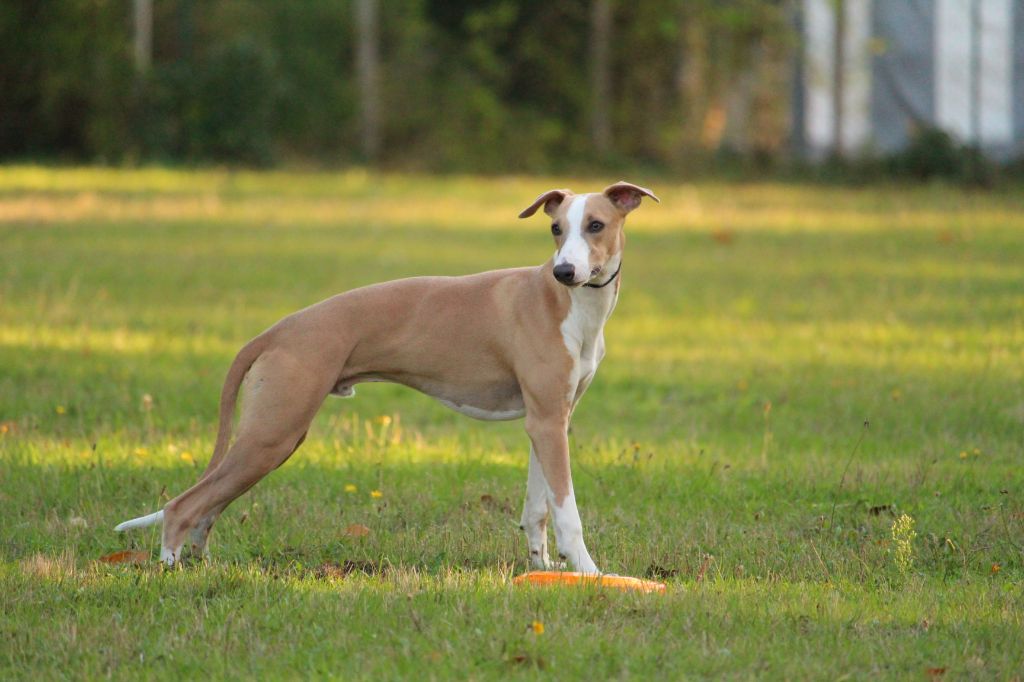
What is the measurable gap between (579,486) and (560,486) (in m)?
1.58

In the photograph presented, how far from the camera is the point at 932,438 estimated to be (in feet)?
27.5

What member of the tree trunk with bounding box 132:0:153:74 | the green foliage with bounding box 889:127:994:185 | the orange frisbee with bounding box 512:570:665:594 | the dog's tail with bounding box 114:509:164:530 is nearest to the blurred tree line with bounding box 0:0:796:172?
the tree trunk with bounding box 132:0:153:74

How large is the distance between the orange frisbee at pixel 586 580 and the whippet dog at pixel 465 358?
236 mm

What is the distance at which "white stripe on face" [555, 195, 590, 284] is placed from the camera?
5.71 m

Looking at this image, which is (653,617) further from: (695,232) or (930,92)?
(930,92)

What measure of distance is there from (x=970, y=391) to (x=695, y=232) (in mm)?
10971

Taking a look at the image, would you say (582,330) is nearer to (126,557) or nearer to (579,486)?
(579,486)

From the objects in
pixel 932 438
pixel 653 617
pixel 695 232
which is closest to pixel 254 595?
pixel 653 617

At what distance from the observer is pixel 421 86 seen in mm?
38406

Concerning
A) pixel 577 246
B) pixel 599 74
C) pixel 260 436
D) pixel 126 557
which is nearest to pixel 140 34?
pixel 599 74

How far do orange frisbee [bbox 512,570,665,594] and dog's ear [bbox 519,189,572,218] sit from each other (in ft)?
5.26

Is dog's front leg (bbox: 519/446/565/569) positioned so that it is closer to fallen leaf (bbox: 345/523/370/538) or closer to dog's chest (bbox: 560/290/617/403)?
dog's chest (bbox: 560/290/617/403)

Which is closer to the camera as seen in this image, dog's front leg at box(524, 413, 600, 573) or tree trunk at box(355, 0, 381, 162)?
dog's front leg at box(524, 413, 600, 573)

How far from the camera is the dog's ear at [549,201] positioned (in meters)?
6.08
